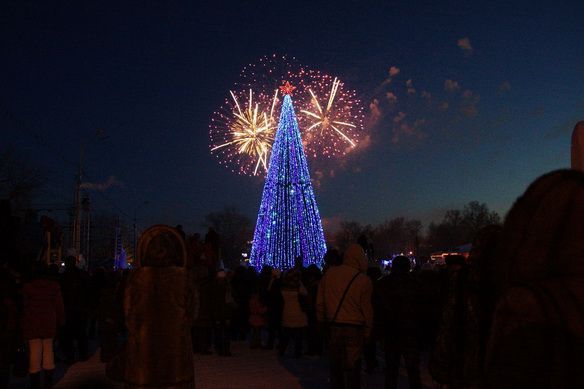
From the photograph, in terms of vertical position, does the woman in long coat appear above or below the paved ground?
above

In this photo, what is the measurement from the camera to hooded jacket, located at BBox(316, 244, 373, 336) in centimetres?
725

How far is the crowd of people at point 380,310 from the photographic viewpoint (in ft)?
5.34

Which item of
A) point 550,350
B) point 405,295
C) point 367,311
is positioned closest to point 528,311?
point 550,350

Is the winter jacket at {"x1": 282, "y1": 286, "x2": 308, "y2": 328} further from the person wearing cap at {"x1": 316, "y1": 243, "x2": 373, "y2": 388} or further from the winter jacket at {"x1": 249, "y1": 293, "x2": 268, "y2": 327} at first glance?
the person wearing cap at {"x1": 316, "y1": 243, "x2": 373, "y2": 388}

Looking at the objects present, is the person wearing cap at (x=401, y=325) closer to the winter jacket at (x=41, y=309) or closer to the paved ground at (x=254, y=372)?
the paved ground at (x=254, y=372)

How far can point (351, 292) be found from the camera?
23.8 feet

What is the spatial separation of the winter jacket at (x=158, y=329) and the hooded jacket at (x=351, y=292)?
1.97 meters

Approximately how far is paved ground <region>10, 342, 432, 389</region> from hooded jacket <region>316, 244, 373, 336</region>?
123 inches

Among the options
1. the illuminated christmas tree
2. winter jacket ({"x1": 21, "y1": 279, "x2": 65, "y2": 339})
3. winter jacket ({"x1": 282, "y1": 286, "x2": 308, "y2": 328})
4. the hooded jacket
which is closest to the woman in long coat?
the hooded jacket

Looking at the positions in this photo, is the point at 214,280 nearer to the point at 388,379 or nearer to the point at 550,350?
the point at 388,379

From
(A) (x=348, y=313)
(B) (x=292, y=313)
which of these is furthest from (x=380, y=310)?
(B) (x=292, y=313)

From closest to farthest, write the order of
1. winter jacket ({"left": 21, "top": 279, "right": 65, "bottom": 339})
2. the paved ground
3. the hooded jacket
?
the hooded jacket < winter jacket ({"left": 21, "top": 279, "right": 65, "bottom": 339}) < the paved ground

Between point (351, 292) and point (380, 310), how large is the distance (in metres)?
1.49

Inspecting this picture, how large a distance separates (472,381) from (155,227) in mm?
3291
